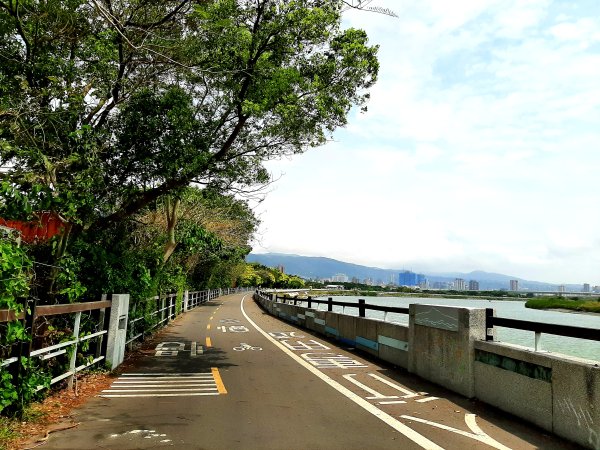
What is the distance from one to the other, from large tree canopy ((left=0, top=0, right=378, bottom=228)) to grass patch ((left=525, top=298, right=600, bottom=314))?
215ft

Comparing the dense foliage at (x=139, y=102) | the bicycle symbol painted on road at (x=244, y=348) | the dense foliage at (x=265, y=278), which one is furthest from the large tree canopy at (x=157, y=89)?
the dense foliage at (x=265, y=278)

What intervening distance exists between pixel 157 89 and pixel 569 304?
71715 mm

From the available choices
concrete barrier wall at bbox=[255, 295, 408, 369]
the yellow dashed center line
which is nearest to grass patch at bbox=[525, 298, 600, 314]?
concrete barrier wall at bbox=[255, 295, 408, 369]

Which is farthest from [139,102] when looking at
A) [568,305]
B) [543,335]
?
[568,305]

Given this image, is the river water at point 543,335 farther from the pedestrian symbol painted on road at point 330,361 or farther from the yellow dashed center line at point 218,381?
the yellow dashed center line at point 218,381

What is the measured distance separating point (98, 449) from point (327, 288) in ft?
413

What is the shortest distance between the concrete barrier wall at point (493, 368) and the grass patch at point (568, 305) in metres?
64.9

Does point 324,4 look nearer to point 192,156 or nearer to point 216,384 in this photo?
point 192,156

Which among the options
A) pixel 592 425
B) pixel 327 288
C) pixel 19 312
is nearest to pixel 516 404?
pixel 592 425

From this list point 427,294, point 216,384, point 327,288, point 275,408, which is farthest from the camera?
point 327,288

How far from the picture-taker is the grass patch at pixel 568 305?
6367cm

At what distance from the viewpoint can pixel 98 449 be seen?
16.7ft

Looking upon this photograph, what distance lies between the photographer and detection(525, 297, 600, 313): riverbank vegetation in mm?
63769

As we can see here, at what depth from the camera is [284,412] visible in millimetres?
6746
